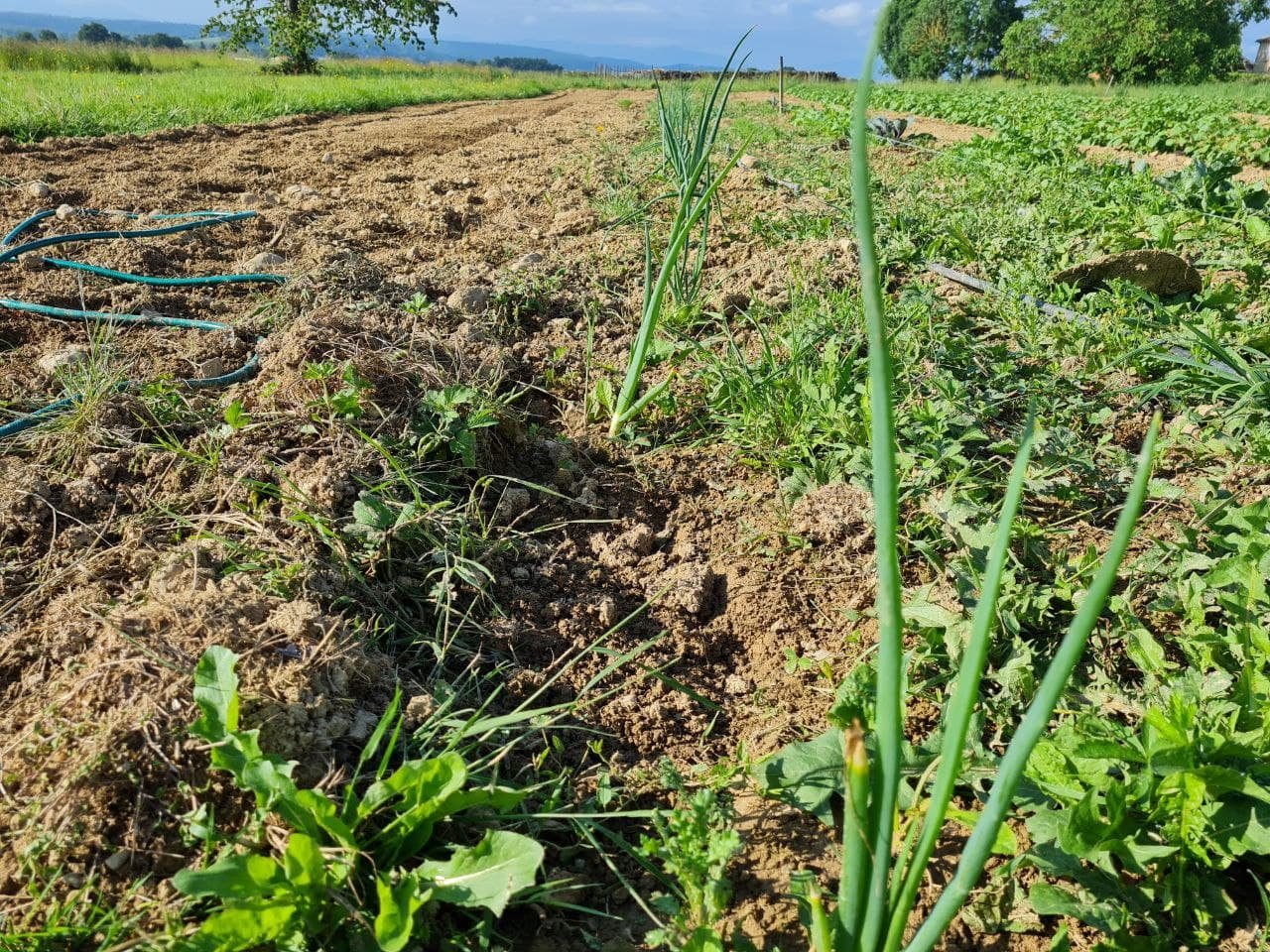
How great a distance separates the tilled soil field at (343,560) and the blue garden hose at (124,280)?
0.16 ft

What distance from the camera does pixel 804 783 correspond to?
3.84 ft

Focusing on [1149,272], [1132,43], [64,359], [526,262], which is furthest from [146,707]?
[1132,43]

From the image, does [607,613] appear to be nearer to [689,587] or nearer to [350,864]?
[689,587]

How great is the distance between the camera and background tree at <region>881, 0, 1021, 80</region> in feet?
167

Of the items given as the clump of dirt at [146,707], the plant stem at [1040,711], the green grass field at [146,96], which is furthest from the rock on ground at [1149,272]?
the green grass field at [146,96]

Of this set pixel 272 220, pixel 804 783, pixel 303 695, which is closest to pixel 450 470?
pixel 303 695

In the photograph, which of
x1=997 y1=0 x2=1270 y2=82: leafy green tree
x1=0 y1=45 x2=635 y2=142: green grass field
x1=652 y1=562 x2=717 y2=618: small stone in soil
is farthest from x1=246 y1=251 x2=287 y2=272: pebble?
x1=997 y1=0 x2=1270 y2=82: leafy green tree

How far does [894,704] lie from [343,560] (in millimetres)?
1168

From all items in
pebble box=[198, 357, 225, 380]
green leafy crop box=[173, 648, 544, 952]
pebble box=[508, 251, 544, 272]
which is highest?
pebble box=[508, 251, 544, 272]

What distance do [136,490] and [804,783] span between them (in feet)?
4.98

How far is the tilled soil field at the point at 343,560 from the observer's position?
1094 millimetres

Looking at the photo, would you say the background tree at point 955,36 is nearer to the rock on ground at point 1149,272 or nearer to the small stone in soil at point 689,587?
the rock on ground at point 1149,272

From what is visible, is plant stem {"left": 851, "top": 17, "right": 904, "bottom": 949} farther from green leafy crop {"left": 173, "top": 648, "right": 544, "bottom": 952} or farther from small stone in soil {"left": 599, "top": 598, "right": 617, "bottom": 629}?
small stone in soil {"left": 599, "top": 598, "right": 617, "bottom": 629}

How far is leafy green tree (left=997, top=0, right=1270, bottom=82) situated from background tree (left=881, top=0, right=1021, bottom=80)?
50.4 ft
